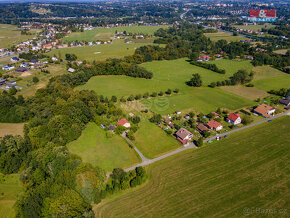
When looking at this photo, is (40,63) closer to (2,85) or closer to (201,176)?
(2,85)

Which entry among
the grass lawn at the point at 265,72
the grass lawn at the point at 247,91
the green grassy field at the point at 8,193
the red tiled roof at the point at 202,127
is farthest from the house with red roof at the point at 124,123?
the grass lawn at the point at 265,72

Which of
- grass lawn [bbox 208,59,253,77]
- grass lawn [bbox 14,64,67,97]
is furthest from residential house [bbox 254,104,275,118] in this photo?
grass lawn [bbox 14,64,67,97]

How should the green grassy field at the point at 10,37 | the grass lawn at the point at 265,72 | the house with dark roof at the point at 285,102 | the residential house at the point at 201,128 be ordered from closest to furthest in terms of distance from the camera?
1. the residential house at the point at 201,128
2. the house with dark roof at the point at 285,102
3. the grass lawn at the point at 265,72
4. the green grassy field at the point at 10,37

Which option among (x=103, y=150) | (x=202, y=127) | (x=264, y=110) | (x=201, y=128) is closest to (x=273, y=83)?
(x=264, y=110)

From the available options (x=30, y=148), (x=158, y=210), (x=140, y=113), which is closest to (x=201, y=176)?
(x=158, y=210)

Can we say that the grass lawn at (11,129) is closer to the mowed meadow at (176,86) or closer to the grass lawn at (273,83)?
the mowed meadow at (176,86)
